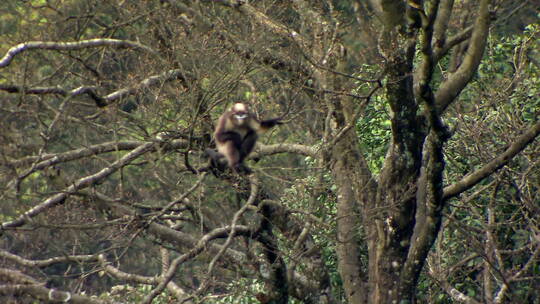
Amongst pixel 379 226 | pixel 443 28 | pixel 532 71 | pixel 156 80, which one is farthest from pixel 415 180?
pixel 532 71

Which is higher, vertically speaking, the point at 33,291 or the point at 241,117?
the point at 241,117

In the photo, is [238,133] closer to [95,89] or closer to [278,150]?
[278,150]

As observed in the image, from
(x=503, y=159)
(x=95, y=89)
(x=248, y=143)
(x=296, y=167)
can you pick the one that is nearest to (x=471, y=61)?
(x=503, y=159)

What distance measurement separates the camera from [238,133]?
24.1 ft

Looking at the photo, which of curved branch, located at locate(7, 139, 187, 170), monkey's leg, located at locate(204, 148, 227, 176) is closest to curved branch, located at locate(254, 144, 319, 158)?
monkey's leg, located at locate(204, 148, 227, 176)

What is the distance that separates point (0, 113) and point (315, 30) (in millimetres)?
3252

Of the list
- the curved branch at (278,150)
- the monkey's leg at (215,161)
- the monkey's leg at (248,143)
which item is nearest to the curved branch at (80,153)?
the monkey's leg at (215,161)

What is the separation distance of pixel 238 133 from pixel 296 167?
710 mm

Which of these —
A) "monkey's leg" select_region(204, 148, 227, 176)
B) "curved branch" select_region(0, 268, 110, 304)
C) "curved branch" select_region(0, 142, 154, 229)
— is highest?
"monkey's leg" select_region(204, 148, 227, 176)

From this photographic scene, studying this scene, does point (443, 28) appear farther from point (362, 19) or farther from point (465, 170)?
point (465, 170)

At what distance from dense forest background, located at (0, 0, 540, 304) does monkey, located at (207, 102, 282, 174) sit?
16 centimetres

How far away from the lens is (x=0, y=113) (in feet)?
21.4

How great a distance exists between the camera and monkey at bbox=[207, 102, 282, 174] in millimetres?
6930

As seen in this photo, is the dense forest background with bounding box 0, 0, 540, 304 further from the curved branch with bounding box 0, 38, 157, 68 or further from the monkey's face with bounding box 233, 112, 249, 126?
the monkey's face with bounding box 233, 112, 249, 126
